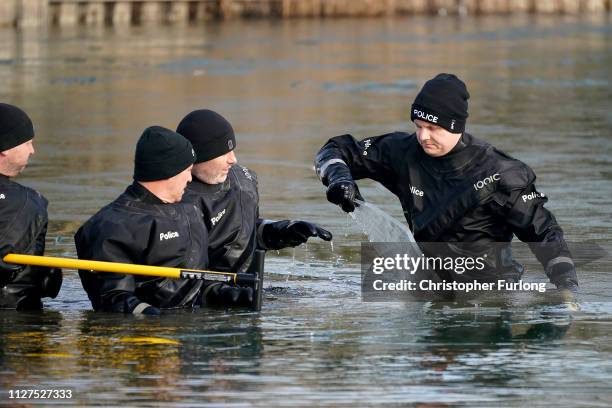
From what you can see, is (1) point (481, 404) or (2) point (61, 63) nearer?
(1) point (481, 404)

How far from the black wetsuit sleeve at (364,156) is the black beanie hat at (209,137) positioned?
2.35ft

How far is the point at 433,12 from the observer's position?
2195 inches

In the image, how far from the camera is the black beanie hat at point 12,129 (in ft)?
29.5

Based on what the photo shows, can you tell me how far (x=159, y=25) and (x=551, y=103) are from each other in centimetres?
2592

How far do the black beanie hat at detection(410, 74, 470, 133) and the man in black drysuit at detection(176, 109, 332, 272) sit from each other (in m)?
0.93

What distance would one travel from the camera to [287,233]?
31.6 feet

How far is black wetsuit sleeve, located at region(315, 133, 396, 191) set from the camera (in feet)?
31.9

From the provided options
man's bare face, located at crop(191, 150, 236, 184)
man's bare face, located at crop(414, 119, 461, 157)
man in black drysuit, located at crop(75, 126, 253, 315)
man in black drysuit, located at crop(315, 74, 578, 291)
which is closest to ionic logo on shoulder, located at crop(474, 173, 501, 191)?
man in black drysuit, located at crop(315, 74, 578, 291)

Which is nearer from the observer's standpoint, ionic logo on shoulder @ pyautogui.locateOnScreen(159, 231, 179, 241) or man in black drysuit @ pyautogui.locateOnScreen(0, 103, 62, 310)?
ionic logo on shoulder @ pyautogui.locateOnScreen(159, 231, 179, 241)

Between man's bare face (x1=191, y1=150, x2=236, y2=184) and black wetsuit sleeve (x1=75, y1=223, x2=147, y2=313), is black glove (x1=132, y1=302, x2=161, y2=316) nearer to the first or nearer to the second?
black wetsuit sleeve (x1=75, y1=223, x2=147, y2=313)

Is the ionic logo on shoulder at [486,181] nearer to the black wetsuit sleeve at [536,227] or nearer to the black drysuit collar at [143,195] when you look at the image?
the black wetsuit sleeve at [536,227]

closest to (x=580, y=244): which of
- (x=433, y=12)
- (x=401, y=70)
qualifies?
(x=401, y=70)

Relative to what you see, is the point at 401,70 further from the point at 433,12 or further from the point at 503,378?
the point at 433,12

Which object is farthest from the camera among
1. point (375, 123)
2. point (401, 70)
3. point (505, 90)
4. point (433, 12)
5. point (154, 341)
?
point (433, 12)
